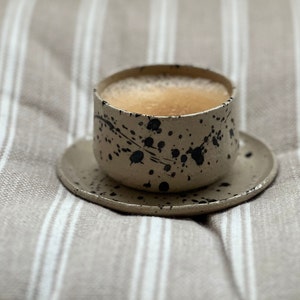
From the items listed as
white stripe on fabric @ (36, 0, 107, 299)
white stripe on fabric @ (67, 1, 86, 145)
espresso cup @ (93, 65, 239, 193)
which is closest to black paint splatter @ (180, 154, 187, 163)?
espresso cup @ (93, 65, 239, 193)

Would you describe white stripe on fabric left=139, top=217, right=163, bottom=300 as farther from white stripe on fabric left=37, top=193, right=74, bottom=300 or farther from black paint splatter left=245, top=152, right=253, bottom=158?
black paint splatter left=245, top=152, right=253, bottom=158

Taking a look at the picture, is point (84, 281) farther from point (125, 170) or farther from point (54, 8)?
point (54, 8)

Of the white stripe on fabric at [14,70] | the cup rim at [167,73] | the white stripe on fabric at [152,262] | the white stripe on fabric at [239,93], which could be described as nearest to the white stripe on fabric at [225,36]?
the white stripe on fabric at [239,93]

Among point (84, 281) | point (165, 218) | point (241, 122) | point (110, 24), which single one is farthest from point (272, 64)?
point (84, 281)

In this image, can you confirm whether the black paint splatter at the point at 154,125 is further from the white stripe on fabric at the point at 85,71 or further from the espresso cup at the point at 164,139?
the white stripe on fabric at the point at 85,71

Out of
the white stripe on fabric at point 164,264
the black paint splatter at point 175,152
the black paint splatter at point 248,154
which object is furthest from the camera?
the black paint splatter at point 248,154

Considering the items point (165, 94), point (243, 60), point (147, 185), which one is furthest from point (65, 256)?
point (243, 60)

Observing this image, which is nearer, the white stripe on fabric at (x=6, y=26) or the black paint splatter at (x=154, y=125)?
the black paint splatter at (x=154, y=125)
